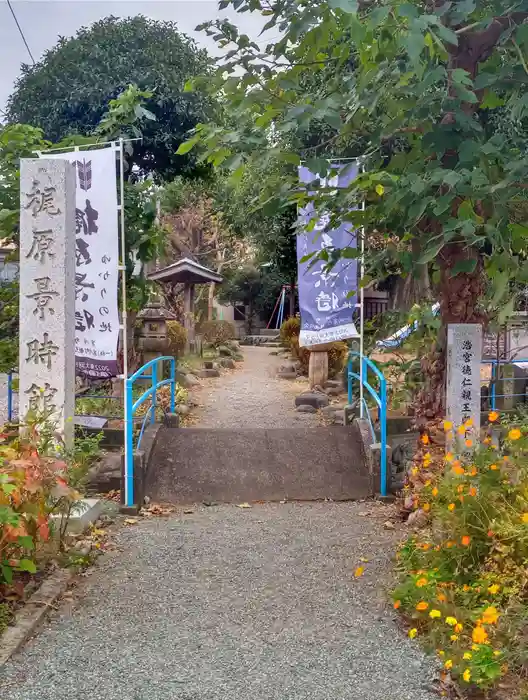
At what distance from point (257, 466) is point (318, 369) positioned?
256 inches

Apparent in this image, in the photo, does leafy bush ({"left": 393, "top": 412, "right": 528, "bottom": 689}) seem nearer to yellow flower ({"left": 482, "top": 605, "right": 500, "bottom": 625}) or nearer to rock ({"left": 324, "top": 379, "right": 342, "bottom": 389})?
yellow flower ({"left": 482, "top": 605, "right": 500, "bottom": 625})

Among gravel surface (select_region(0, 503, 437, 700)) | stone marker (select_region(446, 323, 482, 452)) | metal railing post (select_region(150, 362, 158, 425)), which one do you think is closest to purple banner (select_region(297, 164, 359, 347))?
metal railing post (select_region(150, 362, 158, 425))

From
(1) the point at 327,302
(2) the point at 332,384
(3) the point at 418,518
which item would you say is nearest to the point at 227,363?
(2) the point at 332,384

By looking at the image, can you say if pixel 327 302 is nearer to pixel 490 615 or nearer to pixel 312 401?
pixel 312 401

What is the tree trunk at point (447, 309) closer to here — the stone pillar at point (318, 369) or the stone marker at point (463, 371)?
the stone marker at point (463, 371)

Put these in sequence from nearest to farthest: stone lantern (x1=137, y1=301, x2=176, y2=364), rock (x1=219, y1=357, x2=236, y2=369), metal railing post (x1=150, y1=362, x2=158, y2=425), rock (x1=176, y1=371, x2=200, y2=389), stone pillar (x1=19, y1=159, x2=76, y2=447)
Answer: stone pillar (x1=19, y1=159, x2=76, y2=447)
metal railing post (x1=150, y1=362, x2=158, y2=425)
stone lantern (x1=137, y1=301, x2=176, y2=364)
rock (x1=176, y1=371, x2=200, y2=389)
rock (x1=219, y1=357, x2=236, y2=369)

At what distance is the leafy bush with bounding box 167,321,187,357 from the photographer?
15.8 meters

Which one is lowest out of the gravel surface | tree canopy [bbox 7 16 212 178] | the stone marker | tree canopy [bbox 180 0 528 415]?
the gravel surface

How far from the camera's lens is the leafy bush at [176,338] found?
52.0 feet

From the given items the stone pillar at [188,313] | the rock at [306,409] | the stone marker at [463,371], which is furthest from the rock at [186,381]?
the stone marker at [463,371]

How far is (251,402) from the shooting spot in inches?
503

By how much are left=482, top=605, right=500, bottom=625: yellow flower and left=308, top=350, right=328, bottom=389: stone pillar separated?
10490 millimetres

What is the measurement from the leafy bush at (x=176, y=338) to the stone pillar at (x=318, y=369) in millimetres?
3423

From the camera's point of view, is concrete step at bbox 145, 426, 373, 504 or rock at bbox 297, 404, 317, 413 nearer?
concrete step at bbox 145, 426, 373, 504
